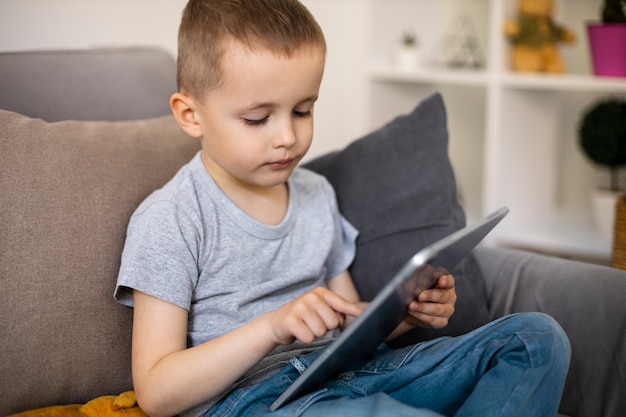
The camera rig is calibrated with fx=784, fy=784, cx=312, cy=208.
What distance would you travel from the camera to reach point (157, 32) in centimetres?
192

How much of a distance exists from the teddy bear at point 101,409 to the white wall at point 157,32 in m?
0.86

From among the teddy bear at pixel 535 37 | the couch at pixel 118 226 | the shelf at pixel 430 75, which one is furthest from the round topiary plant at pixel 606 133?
the couch at pixel 118 226

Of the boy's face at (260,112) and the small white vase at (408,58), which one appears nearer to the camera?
the boy's face at (260,112)

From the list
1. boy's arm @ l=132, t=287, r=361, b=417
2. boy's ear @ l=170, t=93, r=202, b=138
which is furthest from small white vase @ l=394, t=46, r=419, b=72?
boy's arm @ l=132, t=287, r=361, b=417

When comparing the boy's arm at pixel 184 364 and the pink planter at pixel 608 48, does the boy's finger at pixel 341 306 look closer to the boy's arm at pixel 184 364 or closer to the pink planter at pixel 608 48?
the boy's arm at pixel 184 364

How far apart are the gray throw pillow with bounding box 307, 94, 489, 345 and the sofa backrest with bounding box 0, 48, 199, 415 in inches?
13.0

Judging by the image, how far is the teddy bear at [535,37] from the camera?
7.27 ft

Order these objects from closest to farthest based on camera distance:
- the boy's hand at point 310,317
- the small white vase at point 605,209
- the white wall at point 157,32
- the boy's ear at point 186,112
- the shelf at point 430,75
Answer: the boy's hand at point 310,317, the boy's ear at point 186,112, the white wall at point 157,32, the small white vase at point 605,209, the shelf at point 430,75

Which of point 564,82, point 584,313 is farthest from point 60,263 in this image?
point 564,82

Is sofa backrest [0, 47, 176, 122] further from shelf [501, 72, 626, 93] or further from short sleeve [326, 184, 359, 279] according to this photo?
shelf [501, 72, 626, 93]

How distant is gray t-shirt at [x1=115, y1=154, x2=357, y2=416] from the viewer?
1.03m

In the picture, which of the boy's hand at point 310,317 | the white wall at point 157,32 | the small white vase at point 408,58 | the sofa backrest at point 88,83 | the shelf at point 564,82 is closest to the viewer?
the boy's hand at point 310,317

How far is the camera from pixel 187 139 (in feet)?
4.29

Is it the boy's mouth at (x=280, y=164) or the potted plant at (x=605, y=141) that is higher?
the boy's mouth at (x=280, y=164)
